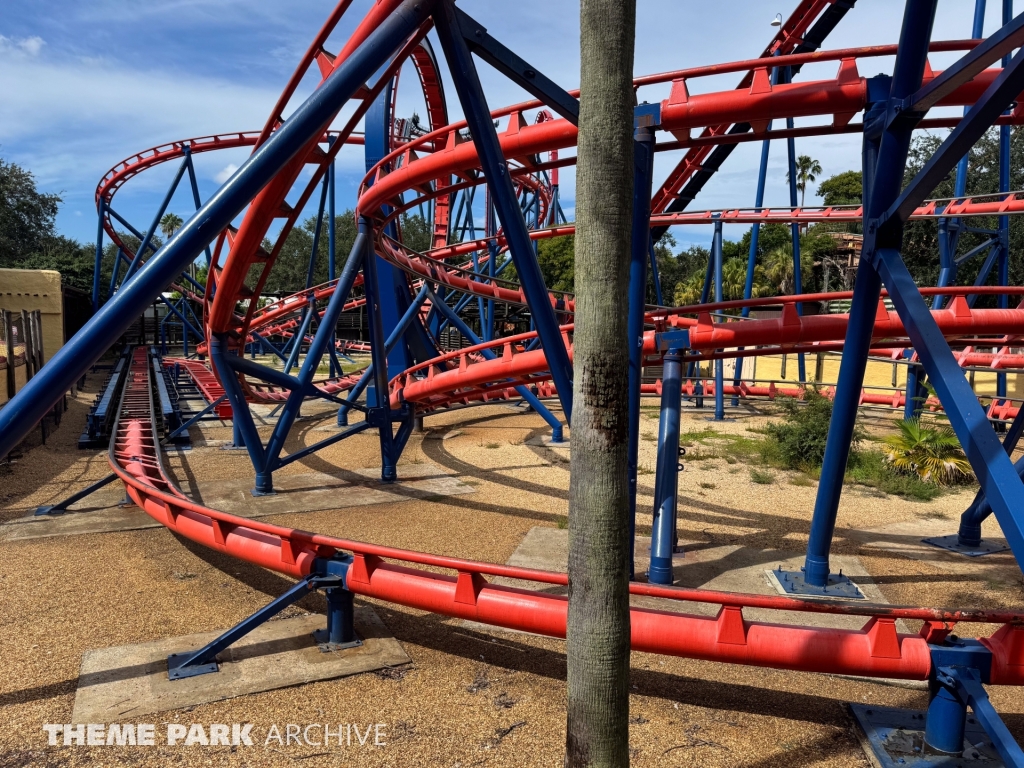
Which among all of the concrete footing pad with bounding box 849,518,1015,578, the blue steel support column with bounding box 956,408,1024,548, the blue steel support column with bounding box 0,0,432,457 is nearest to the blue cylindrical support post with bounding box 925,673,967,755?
the concrete footing pad with bounding box 849,518,1015,578

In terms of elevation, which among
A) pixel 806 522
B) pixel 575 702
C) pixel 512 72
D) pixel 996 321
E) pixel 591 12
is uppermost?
pixel 512 72

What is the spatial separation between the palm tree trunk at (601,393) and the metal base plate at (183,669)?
3355 millimetres

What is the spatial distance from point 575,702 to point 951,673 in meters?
2.57

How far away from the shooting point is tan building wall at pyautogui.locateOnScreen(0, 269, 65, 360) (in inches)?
1050

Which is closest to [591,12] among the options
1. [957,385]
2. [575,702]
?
[575,702]

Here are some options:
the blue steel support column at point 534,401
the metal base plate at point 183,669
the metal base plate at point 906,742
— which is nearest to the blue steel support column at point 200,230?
the metal base plate at point 183,669

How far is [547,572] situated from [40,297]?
29.4 m

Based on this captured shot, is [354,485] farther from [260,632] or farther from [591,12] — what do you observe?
[591,12]

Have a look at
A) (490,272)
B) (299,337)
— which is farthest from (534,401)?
(490,272)

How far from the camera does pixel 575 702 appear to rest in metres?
2.87

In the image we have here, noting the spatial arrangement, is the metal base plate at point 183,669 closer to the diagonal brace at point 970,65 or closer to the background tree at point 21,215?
the diagonal brace at point 970,65

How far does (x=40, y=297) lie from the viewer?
2764cm

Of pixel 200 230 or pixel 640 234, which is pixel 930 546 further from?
pixel 200 230

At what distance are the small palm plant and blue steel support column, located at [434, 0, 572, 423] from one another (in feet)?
27.2
